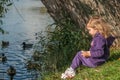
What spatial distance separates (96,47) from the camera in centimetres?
881

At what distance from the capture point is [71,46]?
40.2ft

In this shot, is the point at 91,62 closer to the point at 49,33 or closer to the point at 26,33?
the point at 49,33

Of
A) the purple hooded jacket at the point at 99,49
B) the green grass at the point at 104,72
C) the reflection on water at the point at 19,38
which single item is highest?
the purple hooded jacket at the point at 99,49

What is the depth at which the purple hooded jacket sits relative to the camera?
8787 mm

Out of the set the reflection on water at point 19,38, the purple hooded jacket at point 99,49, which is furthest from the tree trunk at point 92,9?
→ the purple hooded jacket at point 99,49

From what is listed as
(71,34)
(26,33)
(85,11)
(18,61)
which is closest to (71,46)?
(71,34)

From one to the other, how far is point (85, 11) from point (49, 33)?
1704 millimetres

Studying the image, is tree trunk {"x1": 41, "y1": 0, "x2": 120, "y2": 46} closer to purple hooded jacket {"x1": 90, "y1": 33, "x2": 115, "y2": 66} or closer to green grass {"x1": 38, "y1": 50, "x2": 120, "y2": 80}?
green grass {"x1": 38, "y1": 50, "x2": 120, "y2": 80}

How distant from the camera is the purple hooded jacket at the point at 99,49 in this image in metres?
8.79

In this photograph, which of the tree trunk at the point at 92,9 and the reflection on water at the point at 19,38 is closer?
the tree trunk at the point at 92,9

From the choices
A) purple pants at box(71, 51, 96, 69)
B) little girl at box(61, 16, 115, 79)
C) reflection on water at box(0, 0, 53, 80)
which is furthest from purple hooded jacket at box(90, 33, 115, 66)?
reflection on water at box(0, 0, 53, 80)

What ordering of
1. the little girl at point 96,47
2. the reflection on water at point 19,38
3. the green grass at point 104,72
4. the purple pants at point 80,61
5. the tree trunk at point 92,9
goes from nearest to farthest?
1. the green grass at point 104,72
2. the little girl at point 96,47
3. the purple pants at point 80,61
4. the tree trunk at point 92,9
5. the reflection on water at point 19,38

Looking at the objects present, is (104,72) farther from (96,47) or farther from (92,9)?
(92,9)

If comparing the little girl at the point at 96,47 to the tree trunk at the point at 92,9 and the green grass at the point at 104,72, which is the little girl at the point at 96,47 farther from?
the tree trunk at the point at 92,9
